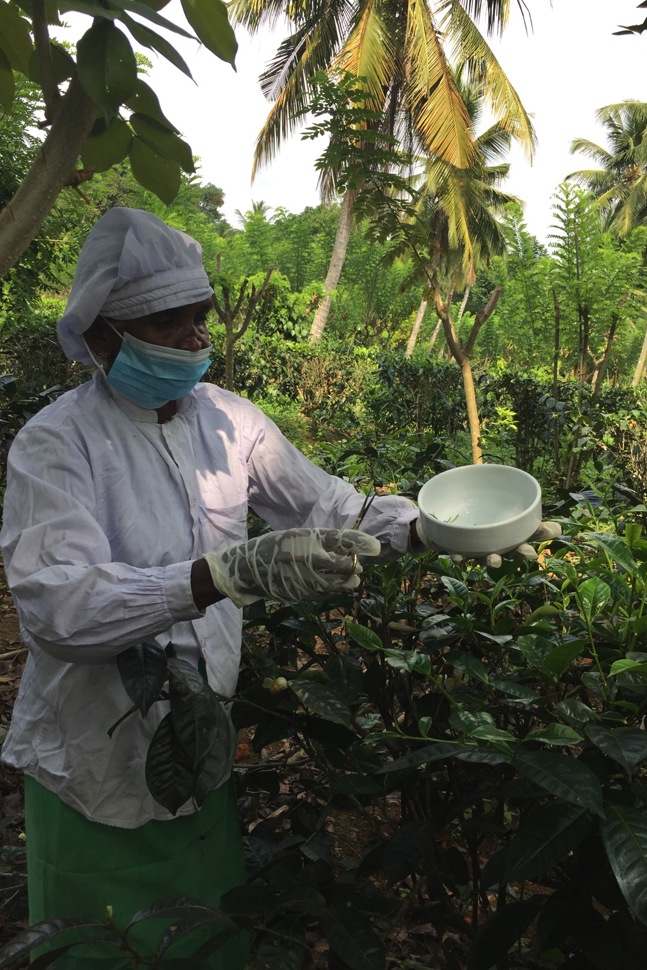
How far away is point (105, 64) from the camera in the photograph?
0.97 m

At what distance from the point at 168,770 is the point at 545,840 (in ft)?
1.84

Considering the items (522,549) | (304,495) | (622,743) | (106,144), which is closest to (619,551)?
(522,549)

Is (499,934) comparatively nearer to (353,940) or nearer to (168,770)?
(353,940)

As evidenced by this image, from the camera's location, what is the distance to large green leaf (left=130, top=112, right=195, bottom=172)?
1276 millimetres

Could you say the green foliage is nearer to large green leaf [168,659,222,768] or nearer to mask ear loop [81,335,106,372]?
mask ear loop [81,335,106,372]

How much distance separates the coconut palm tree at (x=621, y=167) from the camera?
32.3m

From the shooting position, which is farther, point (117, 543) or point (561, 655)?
point (117, 543)

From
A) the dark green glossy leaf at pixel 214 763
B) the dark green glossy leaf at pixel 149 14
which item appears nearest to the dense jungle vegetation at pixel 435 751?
the dark green glossy leaf at pixel 214 763

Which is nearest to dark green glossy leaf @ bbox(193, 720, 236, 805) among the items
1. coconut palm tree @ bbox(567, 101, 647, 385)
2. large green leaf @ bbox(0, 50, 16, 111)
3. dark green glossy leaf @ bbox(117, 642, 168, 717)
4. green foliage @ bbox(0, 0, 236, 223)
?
dark green glossy leaf @ bbox(117, 642, 168, 717)

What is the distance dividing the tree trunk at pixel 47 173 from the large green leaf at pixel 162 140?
0.18 m

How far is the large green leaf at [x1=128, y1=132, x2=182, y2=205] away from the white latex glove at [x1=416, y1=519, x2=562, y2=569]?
0.75 m

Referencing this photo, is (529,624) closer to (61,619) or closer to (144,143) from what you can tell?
(61,619)

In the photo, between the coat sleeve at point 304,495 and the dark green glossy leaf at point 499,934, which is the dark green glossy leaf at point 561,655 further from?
the coat sleeve at point 304,495

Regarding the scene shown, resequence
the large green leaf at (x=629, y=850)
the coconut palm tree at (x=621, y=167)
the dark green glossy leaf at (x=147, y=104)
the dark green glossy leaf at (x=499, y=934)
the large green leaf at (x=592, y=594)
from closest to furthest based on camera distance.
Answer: the large green leaf at (x=629, y=850)
the dark green glossy leaf at (x=499, y=934)
the large green leaf at (x=592, y=594)
the dark green glossy leaf at (x=147, y=104)
the coconut palm tree at (x=621, y=167)
